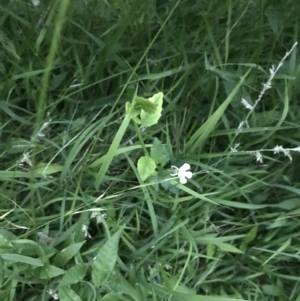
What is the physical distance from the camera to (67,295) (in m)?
0.75

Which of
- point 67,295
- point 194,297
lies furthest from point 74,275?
point 194,297

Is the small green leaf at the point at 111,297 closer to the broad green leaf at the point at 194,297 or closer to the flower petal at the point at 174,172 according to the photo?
the broad green leaf at the point at 194,297

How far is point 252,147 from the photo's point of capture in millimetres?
897

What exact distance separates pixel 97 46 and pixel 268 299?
538mm

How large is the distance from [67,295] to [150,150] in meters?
0.25

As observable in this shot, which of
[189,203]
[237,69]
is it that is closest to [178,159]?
[189,203]

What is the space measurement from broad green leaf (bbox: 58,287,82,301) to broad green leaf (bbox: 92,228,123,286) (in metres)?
0.04

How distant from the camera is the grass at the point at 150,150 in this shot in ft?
2.63

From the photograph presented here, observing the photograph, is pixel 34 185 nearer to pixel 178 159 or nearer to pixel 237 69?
pixel 178 159

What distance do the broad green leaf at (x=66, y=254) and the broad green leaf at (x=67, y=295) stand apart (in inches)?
1.7

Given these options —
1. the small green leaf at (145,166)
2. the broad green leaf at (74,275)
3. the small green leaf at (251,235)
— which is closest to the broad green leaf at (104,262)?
the broad green leaf at (74,275)

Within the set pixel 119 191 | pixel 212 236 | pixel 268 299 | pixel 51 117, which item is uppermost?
pixel 51 117

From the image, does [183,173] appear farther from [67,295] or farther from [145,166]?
[67,295]

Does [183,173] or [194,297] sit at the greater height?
[183,173]
